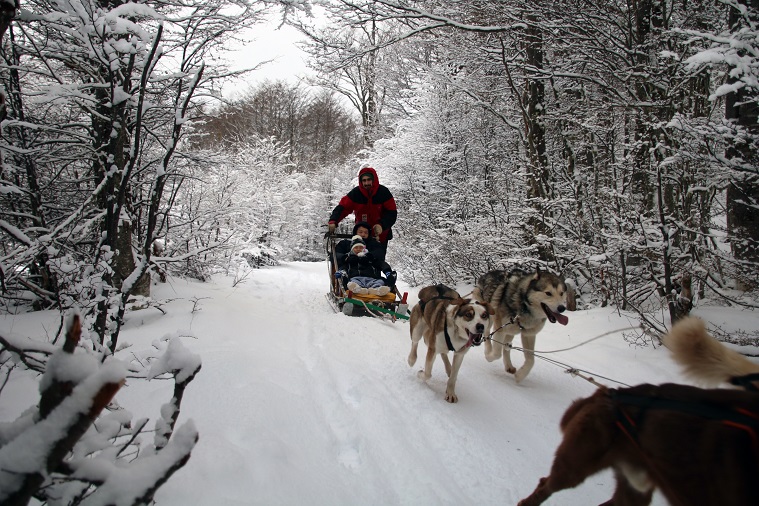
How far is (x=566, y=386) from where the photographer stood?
4023 millimetres

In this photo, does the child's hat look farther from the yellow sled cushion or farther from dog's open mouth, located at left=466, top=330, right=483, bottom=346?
dog's open mouth, located at left=466, top=330, right=483, bottom=346

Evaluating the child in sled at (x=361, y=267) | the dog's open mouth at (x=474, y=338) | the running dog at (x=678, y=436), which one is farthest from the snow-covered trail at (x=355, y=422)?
the child in sled at (x=361, y=267)

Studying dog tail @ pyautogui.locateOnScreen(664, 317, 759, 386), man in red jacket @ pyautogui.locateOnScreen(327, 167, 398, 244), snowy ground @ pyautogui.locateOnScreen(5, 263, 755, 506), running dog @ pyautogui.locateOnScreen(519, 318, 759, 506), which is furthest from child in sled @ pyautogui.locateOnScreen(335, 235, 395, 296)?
dog tail @ pyautogui.locateOnScreen(664, 317, 759, 386)

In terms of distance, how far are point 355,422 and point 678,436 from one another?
214 centimetres

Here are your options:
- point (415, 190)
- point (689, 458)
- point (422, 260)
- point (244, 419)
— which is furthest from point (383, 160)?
point (689, 458)

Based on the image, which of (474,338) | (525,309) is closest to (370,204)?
(525,309)

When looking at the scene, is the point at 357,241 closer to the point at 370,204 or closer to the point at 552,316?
the point at 370,204

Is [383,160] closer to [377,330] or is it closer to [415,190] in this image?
[415,190]

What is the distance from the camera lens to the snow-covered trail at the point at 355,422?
2.21 meters

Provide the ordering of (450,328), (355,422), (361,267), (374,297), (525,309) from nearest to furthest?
(355,422), (450,328), (525,309), (374,297), (361,267)

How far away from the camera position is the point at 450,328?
147 inches

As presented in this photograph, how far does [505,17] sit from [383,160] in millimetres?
A: 7326

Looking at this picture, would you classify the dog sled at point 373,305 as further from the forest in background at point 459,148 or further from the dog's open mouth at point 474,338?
the dog's open mouth at point 474,338

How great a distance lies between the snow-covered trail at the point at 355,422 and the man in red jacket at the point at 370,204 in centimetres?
308
